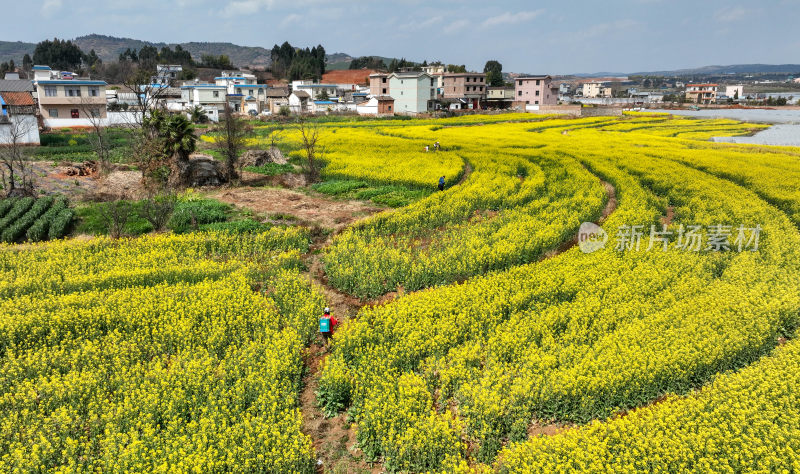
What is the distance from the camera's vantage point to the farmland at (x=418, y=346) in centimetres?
823

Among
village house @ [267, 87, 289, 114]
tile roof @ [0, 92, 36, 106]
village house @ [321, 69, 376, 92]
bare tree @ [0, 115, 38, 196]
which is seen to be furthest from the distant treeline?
bare tree @ [0, 115, 38, 196]

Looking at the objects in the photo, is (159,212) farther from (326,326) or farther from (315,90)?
(315,90)

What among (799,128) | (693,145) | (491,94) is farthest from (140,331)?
(491,94)

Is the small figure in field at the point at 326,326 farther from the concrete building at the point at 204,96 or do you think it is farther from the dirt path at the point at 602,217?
the concrete building at the point at 204,96

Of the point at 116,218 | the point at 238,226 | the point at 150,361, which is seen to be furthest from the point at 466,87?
the point at 150,361

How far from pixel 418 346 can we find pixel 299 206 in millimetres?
15573

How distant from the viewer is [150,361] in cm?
1108

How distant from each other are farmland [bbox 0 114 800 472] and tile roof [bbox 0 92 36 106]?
38983mm

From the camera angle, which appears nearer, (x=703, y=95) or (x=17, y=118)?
(x=17, y=118)

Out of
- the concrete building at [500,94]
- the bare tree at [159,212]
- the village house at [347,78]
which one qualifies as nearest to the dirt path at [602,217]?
the bare tree at [159,212]

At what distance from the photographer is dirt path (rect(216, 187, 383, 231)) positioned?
22.6 meters

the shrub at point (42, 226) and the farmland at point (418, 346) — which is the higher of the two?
the shrub at point (42, 226)

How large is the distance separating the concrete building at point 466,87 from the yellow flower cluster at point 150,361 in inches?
3630

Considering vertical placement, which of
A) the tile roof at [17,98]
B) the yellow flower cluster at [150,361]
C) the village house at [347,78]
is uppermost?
the village house at [347,78]
